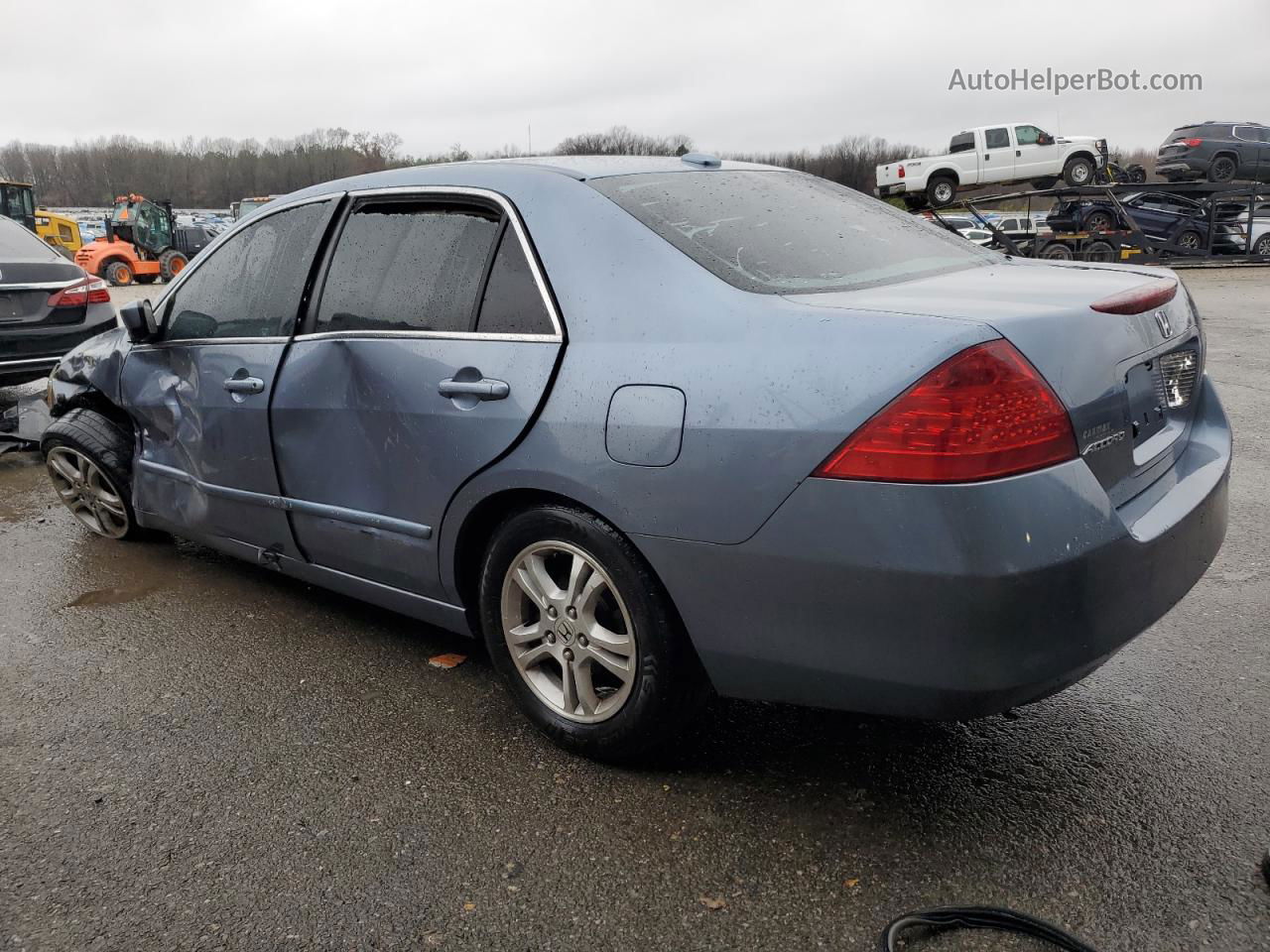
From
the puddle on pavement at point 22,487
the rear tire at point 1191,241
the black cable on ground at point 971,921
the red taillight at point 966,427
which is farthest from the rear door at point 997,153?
the black cable on ground at point 971,921

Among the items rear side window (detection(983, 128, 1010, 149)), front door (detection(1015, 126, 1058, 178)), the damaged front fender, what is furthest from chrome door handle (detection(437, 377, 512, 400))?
front door (detection(1015, 126, 1058, 178))

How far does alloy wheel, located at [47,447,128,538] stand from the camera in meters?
4.62

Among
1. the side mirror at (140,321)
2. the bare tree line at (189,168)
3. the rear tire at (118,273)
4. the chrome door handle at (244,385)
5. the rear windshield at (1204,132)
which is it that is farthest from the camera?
the bare tree line at (189,168)

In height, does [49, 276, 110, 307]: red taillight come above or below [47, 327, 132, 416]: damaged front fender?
above

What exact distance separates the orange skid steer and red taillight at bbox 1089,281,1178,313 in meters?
30.3

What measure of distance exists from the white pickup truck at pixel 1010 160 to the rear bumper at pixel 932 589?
27.7 metres

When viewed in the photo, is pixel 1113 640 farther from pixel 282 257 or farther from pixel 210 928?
pixel 282 257

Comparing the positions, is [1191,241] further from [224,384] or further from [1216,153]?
[224,384]

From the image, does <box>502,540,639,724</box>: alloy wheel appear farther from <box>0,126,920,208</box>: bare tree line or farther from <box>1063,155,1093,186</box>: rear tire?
<box>0,126,920,208</box>: bare tree line

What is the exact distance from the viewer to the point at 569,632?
262cm

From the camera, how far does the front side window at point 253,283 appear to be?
11.2ft

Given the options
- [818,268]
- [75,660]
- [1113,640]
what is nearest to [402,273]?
[818,268]

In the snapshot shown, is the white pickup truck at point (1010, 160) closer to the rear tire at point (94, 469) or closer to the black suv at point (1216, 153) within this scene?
the black suv at point (1216, 153)

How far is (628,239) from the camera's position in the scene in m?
2.55
